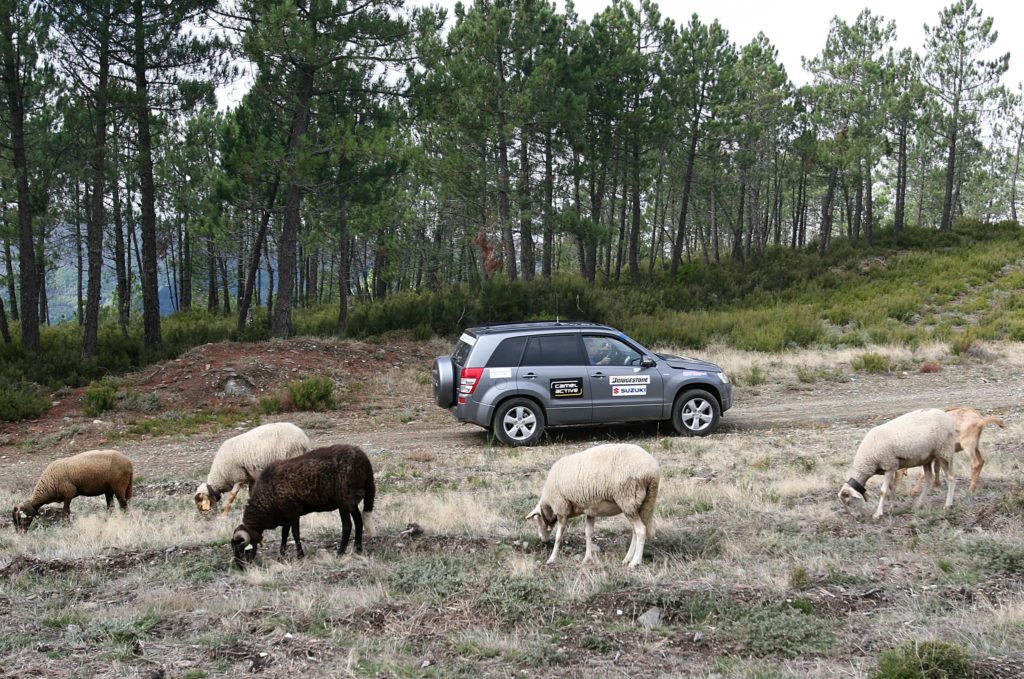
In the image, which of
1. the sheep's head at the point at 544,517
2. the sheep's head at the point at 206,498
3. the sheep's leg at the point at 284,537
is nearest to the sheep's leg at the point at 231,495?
the sheep's head at the point at 206,498

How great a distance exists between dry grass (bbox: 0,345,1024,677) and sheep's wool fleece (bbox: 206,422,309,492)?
481 millimetres

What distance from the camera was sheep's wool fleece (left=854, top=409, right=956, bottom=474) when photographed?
8000mm

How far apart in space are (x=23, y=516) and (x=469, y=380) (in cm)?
653

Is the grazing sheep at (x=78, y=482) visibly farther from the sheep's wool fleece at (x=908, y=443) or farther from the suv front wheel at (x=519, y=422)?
the sheep's wool fleece at (x=908, y=443)

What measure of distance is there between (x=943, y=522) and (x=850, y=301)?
2878cm

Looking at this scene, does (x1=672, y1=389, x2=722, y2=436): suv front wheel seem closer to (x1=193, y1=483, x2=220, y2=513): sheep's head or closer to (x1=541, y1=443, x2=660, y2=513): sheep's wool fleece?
(x1=541, y1=443, x2=660, y2=513): sheep's wool fleece

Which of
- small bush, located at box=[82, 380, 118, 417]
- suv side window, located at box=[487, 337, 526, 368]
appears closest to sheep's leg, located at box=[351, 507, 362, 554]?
suv side window, located at box=[487, 337, 526, 368]

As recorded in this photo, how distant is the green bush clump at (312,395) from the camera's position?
17312mm

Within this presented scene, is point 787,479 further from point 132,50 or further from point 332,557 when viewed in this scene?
point 132,50

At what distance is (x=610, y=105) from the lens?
1359 inches

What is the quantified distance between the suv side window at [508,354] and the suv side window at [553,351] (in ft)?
0.41

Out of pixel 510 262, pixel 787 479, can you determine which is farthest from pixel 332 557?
pixel 510 262

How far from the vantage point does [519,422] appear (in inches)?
523

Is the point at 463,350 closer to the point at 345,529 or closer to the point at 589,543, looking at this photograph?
the point at 345,529
